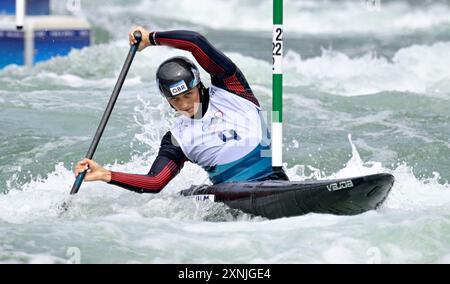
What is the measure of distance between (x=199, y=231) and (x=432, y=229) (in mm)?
1341

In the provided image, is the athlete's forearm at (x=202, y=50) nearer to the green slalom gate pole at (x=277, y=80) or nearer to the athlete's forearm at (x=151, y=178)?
the green slalom gate pole at (x=277, y=80)

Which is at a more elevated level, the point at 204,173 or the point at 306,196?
the point at 204,173

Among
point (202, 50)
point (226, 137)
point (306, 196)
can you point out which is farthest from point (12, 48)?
point (306, 196)

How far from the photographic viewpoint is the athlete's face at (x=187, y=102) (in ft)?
20.7

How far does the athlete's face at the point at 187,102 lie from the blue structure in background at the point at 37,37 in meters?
9.07

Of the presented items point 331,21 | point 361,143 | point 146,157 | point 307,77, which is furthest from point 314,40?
point 146,157

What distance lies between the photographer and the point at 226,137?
21.2 feet

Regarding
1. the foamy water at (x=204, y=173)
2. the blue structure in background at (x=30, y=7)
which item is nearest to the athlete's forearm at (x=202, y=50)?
the foamy water at (x=204, y=173)

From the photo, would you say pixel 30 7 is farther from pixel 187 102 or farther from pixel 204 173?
pixel 187 102

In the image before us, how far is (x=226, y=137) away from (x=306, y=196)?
2.32 ft

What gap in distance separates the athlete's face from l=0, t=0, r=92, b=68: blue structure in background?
9073 mm

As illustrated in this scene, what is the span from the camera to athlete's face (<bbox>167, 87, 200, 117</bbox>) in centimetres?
632

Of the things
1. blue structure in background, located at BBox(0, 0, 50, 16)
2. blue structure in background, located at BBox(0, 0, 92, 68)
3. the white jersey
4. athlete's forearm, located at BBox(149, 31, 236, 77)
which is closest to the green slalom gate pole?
the white jersey
